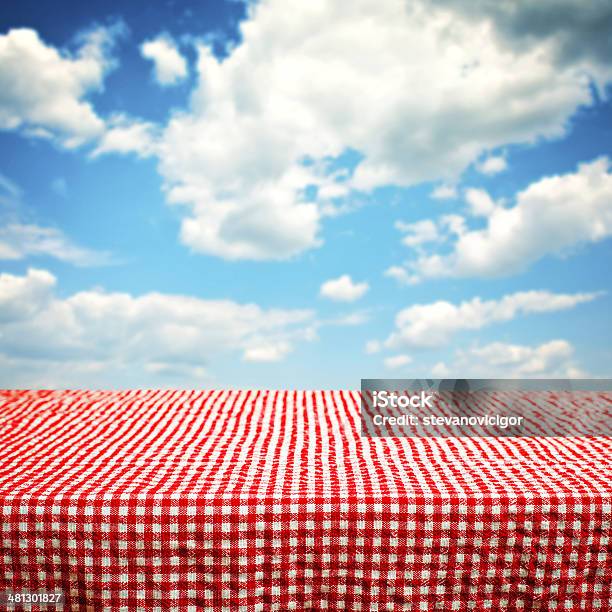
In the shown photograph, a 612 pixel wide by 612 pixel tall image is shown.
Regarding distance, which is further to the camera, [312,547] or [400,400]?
[400,400]

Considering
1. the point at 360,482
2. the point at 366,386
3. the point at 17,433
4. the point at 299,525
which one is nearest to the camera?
the point at 299,525

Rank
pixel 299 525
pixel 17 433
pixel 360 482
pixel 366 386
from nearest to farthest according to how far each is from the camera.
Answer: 1. pixel 299 525
2. pixel 360 482
3. pixel 17 433
4. pixel 366 386

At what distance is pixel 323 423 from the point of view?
75.1 inches

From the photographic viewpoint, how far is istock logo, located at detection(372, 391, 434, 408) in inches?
Result: 83.3

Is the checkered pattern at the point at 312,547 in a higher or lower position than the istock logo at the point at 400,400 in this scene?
lower

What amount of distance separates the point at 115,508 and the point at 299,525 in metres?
0.33

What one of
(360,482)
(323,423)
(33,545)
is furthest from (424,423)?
(33,545)

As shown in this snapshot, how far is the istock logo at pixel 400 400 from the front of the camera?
212cm

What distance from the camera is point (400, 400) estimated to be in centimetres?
217

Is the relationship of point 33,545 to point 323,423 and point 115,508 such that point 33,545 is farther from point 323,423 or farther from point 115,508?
point 323,423

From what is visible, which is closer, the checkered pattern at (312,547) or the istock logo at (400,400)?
the checkered pattern at (312,547)

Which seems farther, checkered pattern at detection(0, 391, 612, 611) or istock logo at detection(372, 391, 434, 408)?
istock logo at detection(372, 391, 434, 408)

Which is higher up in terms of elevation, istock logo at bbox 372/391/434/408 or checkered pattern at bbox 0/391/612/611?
istock logo at bbox 372/391/434/408

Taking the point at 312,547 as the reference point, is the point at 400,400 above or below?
above
